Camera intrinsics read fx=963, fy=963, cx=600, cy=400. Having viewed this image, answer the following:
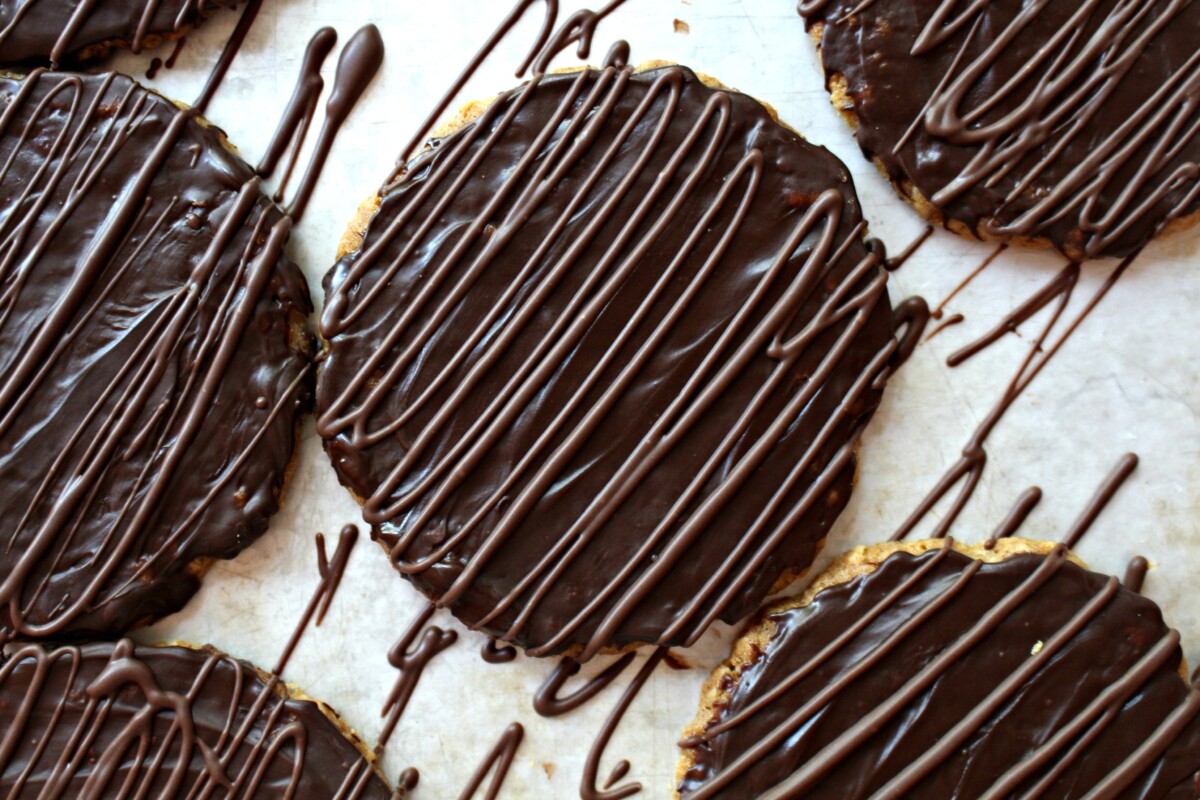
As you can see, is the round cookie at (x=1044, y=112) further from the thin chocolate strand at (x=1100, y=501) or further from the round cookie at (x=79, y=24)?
the round cookie at (x=79, y=24)

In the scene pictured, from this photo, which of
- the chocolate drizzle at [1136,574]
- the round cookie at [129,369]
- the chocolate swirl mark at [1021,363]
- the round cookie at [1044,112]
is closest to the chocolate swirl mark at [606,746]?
the chocolate swirl mark at [1021,363]

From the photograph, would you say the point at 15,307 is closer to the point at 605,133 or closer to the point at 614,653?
the point at 605,133

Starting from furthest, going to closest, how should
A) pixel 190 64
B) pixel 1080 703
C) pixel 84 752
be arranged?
pixel 190 64 → pixel 84 752 → pixel 1080 703

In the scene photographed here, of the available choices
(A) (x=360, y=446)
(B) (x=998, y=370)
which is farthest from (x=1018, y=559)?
(A) (x=360, y=446)

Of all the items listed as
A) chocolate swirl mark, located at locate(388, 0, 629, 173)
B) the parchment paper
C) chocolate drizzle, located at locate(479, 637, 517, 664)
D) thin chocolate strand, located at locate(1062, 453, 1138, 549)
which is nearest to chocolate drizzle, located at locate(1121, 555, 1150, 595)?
the parchment paper

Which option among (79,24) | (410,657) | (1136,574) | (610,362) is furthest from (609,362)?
(79,24)

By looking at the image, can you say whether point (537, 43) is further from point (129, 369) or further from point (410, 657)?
point (410, 657)

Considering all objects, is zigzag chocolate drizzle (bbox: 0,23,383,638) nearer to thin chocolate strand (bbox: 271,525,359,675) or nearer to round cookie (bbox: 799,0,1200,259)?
thin chocolate strand (bbox: 271,525,359,675)
